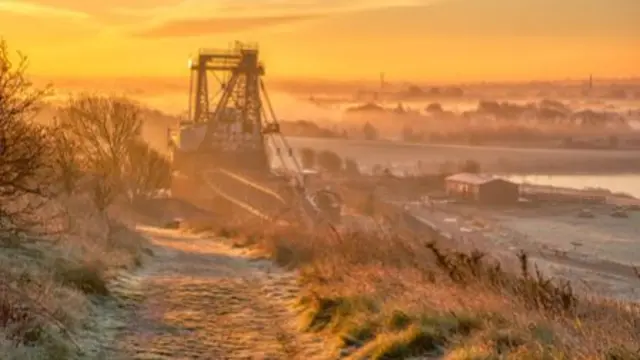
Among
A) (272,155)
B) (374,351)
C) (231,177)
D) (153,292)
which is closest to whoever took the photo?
(374,351)

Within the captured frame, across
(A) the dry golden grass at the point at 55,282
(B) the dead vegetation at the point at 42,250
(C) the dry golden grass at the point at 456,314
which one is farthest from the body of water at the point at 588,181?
(C) the dry golden grass at the point at 456,314

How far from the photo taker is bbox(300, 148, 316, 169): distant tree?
133m

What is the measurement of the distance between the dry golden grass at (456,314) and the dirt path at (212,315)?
466mm

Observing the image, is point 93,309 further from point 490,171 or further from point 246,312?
point 490,171

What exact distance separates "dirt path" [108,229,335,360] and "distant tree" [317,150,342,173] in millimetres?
116436

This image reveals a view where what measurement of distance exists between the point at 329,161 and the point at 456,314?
415ft

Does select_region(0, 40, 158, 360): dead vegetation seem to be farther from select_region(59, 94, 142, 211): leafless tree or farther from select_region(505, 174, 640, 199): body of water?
select_region(505, 174, 640, 199): body of water

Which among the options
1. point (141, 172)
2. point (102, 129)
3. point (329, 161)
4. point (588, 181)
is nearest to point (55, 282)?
point (102, 129)

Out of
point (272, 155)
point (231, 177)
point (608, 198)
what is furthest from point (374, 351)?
point (608, 198)

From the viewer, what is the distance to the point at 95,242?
622 inches

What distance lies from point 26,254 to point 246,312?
324 centimetres

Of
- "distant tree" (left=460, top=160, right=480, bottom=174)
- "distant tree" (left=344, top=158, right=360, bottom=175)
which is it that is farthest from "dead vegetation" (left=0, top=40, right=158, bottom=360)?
"distant tree" (left=460, top=160, right=480, bottom=174)

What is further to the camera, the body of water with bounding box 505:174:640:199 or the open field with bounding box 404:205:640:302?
the body of water with bounding box 505:174:640:199

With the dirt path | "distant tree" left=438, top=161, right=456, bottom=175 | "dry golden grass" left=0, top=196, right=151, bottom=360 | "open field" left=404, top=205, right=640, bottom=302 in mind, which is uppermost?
"dry golden grass" left=0, top=196, right=151, bottom=360
